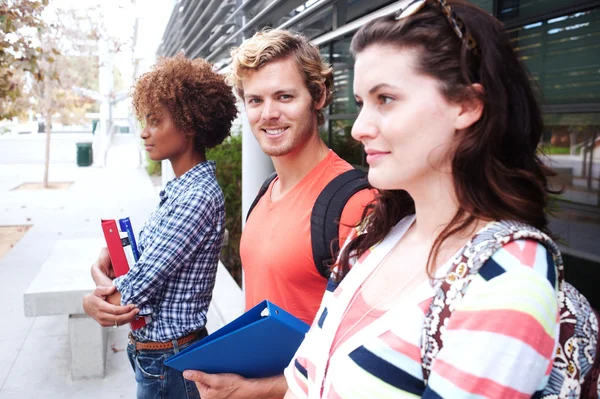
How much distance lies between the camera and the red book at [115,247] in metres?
2.38

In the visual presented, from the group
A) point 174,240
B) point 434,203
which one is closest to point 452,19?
point 434,203

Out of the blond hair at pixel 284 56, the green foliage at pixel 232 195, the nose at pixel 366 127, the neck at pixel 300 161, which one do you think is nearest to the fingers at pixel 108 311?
the neck at pixel 300 161

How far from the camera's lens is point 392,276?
4.05 ft

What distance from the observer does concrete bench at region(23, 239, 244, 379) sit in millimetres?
4168

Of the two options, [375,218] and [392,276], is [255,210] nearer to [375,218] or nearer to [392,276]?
[375,218]

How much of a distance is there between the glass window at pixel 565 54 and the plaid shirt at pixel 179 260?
1346 mm

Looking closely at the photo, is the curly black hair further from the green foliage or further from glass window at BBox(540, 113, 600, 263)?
the green foliage

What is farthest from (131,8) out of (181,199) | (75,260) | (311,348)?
(311,348)

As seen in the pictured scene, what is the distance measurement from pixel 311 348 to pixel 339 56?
10.9 ft

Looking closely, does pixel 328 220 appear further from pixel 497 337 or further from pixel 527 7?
pixel 527 7

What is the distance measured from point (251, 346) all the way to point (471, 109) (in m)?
1.02

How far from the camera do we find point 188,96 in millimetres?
2486

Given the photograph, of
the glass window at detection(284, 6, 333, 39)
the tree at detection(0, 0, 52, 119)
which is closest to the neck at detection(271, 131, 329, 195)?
the glass window at detection(284, 6, 333, 39)

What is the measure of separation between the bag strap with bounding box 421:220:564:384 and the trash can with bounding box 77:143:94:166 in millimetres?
25112
